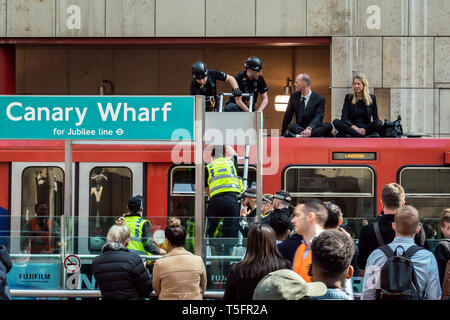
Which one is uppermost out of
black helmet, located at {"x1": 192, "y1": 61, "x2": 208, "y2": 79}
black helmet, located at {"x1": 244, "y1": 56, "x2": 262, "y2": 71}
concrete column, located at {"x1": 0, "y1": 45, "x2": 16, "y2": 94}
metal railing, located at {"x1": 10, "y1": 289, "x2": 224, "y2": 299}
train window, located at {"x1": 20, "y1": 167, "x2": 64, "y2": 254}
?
concrete column, located at {"x1": 0, "y1": 45, "x2": 16, "y2": 94}

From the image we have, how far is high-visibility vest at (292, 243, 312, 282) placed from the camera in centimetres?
Result: 521

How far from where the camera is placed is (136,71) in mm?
19766

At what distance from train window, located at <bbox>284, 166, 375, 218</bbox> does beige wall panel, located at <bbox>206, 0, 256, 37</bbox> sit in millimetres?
7232

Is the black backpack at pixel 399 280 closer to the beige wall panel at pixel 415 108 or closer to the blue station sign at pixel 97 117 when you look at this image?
the blue station sign at pixel 97 117

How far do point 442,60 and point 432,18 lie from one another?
1.04 m

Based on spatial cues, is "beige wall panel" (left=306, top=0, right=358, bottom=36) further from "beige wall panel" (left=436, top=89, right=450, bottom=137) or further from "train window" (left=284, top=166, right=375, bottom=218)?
"train window" (left=284, top=166, right=375, bottom=218)

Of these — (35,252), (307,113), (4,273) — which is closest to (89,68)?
(307,113)

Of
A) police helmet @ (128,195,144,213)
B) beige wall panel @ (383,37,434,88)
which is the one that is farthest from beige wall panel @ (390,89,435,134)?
police helmet @ (128,195,144,213)

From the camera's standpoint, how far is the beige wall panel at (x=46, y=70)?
1986cm

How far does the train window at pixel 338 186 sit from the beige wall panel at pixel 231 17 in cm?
723

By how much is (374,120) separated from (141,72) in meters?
9.92

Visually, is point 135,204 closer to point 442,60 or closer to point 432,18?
point 442,60

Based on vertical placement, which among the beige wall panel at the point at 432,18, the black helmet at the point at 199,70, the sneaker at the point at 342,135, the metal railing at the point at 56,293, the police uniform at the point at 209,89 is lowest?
the metal railing at the point at 56,293

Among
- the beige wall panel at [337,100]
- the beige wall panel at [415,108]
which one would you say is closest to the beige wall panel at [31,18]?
the beige wall panel at [337,100]
